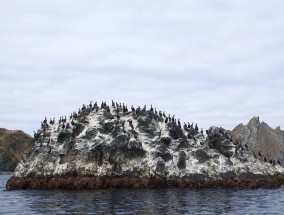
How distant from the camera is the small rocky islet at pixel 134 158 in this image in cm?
5634

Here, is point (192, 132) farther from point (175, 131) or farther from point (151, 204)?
point (151, 204)

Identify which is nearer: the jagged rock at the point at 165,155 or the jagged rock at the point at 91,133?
the jagged rock at the point at 165,155

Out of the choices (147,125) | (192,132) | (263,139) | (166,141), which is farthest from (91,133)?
(263,139)

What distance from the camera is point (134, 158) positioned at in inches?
2272

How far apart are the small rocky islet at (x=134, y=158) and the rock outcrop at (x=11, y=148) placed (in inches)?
4649

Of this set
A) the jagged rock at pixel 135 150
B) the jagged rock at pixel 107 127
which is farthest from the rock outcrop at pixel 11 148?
the jagged rock at pixel 135 150

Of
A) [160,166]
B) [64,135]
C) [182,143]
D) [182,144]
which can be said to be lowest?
[160,166]

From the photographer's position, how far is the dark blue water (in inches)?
1312

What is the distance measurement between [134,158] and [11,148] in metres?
147

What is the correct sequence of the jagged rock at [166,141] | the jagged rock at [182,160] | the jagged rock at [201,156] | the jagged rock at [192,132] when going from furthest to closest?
the jagged rock at [192,132] < the jagged rock at [166,141] < the jagged rock at [201,156] < the jagged rock at [182,160]

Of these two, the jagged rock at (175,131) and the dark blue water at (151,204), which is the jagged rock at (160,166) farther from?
the dark blue water at (151,204)

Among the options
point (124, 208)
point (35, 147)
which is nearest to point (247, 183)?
point (124, 208)

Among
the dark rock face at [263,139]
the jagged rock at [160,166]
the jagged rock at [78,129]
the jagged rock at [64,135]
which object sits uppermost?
the dark rock face at [263,139]

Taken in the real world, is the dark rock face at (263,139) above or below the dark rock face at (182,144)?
above
